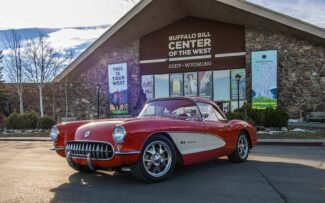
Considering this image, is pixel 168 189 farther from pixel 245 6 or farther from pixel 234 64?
pixel 234 64

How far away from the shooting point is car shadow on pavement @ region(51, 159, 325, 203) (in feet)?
16.9

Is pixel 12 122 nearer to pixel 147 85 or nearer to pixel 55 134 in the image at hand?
pixel 147 85

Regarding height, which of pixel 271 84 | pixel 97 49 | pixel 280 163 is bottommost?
pixel 280 163

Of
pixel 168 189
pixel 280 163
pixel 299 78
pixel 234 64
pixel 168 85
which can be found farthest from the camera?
pixel 168 85

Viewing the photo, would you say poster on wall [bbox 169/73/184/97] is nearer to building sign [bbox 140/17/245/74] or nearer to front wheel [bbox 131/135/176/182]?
building sign [bbox 140/17/245/74]

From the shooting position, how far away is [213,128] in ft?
24.6

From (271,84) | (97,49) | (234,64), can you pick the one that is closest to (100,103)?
(97,49)

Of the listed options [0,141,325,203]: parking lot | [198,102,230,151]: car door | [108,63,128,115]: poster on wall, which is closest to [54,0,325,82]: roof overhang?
[108,63,128,115]: poster on wall

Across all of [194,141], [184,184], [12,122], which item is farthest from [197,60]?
[184,184]

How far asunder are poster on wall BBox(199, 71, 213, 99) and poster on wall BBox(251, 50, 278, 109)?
3120mm

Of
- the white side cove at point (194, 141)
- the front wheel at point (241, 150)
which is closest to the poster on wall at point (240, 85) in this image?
the front wheel at point (241, 150)

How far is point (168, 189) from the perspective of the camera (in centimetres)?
564

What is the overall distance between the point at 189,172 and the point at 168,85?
2124cm

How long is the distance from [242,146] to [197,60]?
19.1 m
